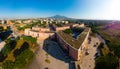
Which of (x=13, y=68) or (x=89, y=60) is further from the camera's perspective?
(x=89, y=60)

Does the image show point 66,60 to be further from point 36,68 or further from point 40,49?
point 40,49

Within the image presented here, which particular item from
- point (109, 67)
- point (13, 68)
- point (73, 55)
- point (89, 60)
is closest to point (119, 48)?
point (89, 60)

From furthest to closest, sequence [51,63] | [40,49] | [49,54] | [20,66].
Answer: [40,49], [49,54], [51,63], [20,66]

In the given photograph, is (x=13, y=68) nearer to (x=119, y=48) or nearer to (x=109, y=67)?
(x=109, y=67)

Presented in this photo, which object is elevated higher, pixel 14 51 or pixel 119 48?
pixel 119 48

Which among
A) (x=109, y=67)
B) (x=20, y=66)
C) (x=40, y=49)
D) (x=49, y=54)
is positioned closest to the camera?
(x=109, y=67)

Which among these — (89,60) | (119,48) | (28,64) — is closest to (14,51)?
(28,64)

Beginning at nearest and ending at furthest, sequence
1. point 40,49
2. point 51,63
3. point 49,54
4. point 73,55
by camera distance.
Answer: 1. point 51,63
2. point 73,55
3. point 49,54
4. point 40,49

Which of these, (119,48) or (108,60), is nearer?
(108,60)

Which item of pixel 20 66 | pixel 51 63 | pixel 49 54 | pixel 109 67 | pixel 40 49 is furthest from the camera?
pixel 40 49
